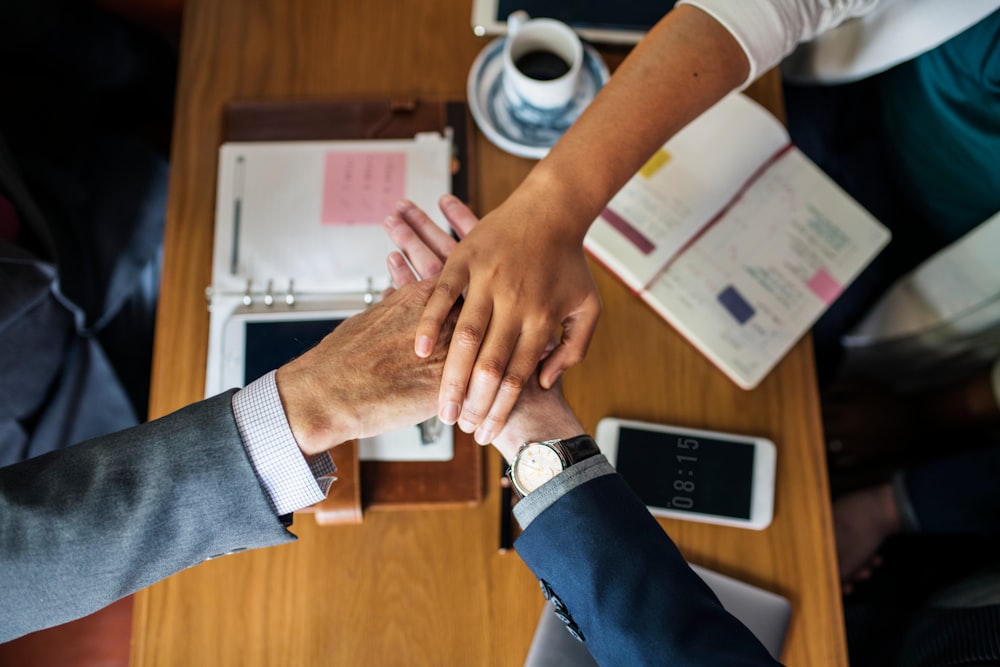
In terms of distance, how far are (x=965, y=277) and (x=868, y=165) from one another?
0.92ft

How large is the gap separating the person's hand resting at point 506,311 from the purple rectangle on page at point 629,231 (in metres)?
0.10

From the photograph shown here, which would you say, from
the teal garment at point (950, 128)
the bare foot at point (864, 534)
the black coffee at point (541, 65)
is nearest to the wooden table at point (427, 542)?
the black coffee at point (541, 65)

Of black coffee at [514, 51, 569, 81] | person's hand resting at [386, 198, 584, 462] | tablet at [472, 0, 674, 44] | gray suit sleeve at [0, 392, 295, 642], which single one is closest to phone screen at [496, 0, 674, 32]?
tablet at [472, 0, 674, 44]

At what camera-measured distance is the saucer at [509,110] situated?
93 centimetres

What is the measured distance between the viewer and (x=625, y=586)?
0.65 m

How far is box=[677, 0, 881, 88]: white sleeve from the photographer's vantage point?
0.83m

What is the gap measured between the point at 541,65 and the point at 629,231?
0.79 feet

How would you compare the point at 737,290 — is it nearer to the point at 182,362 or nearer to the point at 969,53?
the point at 969,53

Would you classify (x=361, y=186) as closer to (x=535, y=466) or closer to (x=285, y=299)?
(x=285, y=299)

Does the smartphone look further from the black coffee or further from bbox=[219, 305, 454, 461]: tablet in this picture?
the black coffee

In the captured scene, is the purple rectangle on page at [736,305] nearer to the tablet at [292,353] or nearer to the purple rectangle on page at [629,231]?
the purple rectangle on page at [629,231]

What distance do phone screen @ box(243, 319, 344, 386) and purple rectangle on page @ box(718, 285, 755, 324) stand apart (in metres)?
0.49

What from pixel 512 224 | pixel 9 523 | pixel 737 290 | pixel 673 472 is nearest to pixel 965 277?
pixel 737 290

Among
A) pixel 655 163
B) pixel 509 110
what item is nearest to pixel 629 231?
pixel 655 163
